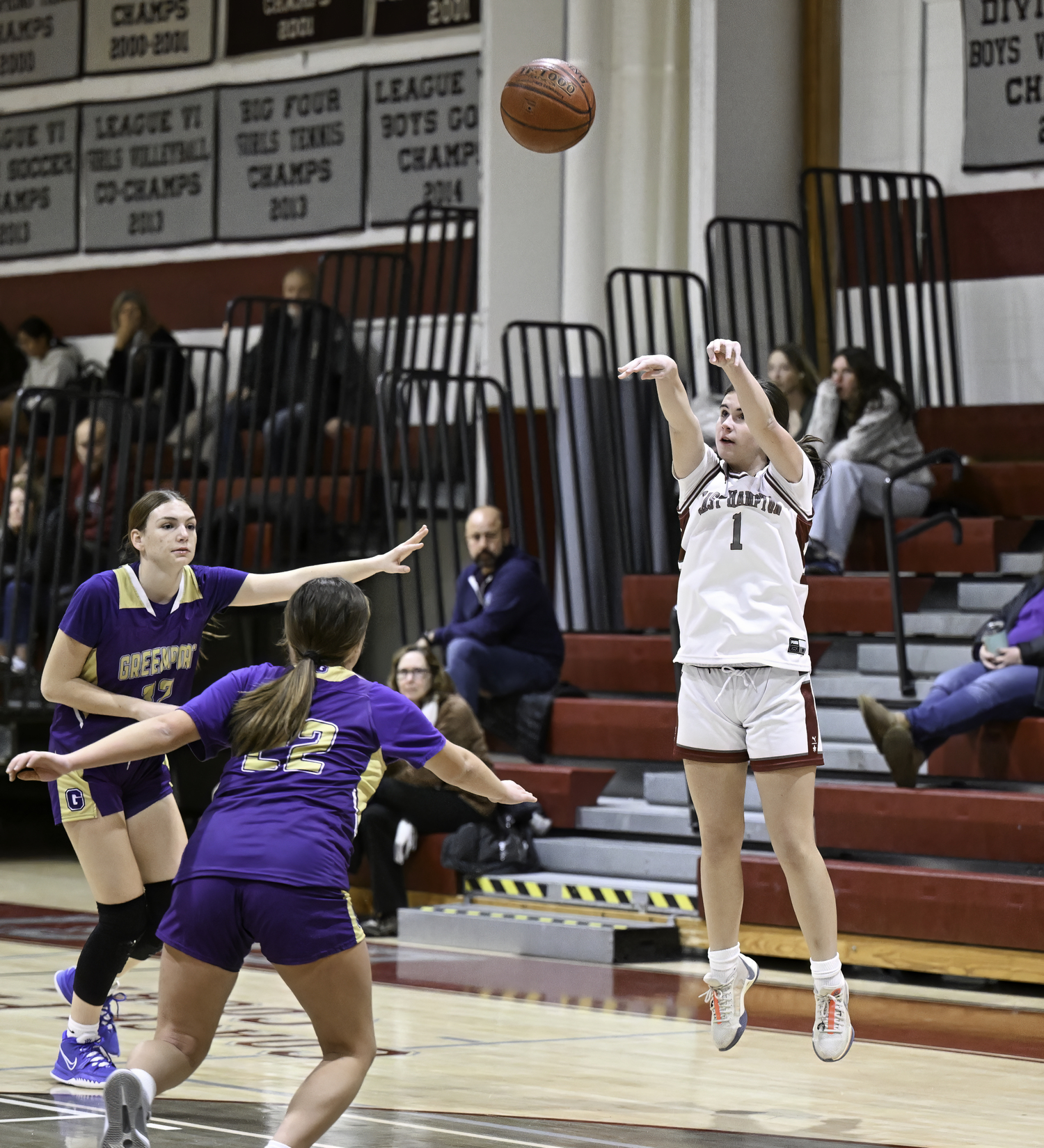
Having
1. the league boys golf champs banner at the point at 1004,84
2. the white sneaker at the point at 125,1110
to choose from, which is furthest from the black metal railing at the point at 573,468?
the white sneaker at the point at 125,1110

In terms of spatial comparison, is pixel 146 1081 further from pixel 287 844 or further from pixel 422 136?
pixel 422 136

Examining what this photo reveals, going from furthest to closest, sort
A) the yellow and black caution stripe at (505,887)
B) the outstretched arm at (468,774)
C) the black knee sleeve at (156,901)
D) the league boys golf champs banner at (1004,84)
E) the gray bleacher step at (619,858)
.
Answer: the league boys golf champs banner at (1004,84) < the yellow and black caution stripe at (505,887) < the gray bleacher step at (619,858) < the black knee sleeve at (156,901) < the outstretched arm at (468,774)

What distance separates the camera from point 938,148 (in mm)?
10523

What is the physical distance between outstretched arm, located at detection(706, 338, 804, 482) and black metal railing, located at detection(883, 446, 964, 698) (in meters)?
3.24

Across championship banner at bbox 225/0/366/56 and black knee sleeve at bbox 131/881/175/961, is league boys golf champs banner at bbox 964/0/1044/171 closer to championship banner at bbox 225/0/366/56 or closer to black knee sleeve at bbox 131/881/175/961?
championship banner at bbox 225/0/366/56

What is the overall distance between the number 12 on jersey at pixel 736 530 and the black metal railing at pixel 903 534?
323 cm

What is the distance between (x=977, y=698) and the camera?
746 cm

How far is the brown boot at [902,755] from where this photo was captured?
7.54 m

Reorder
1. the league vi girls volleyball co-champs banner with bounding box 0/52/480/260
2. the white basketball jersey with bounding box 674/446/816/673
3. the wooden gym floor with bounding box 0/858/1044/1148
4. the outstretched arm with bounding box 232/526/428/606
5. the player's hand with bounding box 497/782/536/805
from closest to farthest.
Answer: the player's hand with bounding box 497/782/536/805 < the wooden gym floor with bounding box 0/858/1044/1148 < the white basketball jersey with bounding box 674/446/816/673 < the outstretched arm with bounding box 232/526/428/606 < the league vi girls volleyball co-champs banner with bounding box 0/52/480/260

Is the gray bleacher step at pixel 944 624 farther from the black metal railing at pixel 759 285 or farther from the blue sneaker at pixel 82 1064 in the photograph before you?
the blue sneaker at pixel 82 1064

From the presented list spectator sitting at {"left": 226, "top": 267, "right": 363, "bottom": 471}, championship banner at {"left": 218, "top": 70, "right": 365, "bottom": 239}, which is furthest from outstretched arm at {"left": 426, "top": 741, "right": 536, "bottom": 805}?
championship banner at {"left": 218, "top": 70, "right": 365, "bottom": 239}

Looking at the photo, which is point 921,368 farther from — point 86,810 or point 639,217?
point 86,810

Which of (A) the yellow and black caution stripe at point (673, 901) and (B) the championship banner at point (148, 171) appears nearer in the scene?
(A) the yellow and black caution stripe at point (673, 901)

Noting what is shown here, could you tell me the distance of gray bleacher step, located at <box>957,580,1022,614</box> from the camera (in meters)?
8.79
